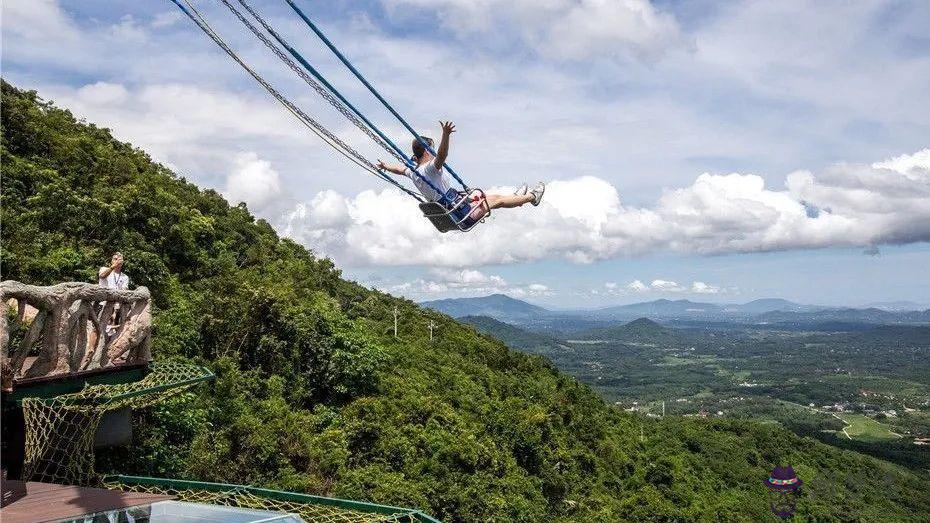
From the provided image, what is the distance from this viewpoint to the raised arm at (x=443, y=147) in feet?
24.1

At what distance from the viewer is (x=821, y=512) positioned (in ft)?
159

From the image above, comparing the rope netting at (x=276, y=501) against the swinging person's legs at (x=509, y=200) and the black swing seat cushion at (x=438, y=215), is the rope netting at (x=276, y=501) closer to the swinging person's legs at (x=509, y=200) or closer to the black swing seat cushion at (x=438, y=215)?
the black swing seat cushion at (x=438, y=215)

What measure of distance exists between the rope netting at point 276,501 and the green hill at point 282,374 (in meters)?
1.77

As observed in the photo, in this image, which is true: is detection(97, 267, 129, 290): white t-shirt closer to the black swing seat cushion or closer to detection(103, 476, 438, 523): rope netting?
detection(103, 476, 438, 523): rope netting

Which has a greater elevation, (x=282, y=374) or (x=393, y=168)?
(x=393, y=168)

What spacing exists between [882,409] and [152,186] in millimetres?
186893

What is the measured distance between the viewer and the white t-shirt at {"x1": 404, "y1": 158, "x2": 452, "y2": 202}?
841 cm

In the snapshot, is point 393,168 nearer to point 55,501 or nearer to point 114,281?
point 114,281

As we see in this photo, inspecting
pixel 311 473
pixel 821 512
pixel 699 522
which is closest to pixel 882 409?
pixel 821 512

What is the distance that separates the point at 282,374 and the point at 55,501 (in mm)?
11087

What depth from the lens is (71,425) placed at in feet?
28.6

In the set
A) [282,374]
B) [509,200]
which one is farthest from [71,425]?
[282,374]

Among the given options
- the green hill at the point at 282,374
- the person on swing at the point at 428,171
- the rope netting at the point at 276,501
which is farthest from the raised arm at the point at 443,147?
the green hill at the point at 282,374

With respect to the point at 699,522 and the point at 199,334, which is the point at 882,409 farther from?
the point at 199,334
